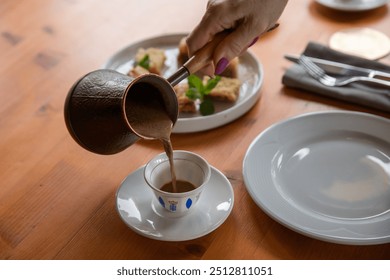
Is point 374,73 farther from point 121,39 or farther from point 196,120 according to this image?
point 121,39

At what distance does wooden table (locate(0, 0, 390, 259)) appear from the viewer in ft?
3.49

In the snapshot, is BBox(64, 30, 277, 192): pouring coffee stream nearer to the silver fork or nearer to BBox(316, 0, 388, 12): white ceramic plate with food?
the silver fork

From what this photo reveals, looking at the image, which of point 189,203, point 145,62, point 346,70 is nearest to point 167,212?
point 189,203

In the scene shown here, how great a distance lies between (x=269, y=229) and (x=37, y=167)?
0.55 m

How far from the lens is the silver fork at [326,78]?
1463 millimetres

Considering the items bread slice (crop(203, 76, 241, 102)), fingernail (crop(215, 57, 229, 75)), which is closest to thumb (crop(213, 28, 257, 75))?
fingernail (crop(215, 57, 229, 75))

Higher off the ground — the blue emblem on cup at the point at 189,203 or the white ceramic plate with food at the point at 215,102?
the blue emblem on cup at the point at 189,203

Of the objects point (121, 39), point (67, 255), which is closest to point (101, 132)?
point (67, 255)

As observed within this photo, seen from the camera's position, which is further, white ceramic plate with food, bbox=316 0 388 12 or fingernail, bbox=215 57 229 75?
white ceramic plate with food, bbox=316 0 388 12

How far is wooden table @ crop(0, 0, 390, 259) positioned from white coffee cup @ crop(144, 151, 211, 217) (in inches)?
2.9

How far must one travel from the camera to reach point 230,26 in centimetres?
122

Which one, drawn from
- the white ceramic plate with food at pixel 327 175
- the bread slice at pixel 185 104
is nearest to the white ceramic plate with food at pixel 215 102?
the bread slice at pixel 185 104

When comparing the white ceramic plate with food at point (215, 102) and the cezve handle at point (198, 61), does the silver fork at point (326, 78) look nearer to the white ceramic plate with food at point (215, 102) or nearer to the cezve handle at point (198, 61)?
the white ceramic plate with food at point (215, 102)

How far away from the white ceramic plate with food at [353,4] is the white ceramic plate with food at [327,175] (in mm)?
604
